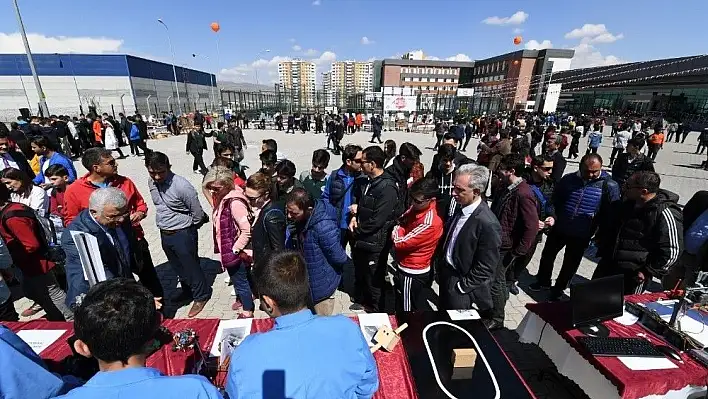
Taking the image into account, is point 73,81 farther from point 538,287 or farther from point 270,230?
point 538,287

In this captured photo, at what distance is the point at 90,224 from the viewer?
243 centimetres

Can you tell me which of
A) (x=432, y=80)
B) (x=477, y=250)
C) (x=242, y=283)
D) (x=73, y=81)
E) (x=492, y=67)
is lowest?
(x=242, y=283)

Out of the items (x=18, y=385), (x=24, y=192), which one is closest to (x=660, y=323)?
(x=18, y=385)

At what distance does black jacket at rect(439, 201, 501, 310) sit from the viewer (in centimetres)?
257

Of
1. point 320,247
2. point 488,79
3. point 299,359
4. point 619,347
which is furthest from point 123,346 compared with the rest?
point 488,79

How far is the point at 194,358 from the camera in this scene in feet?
6.32

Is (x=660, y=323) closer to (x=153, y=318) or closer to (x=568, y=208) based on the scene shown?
(x=568, y=208)

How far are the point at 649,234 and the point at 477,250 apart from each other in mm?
1857

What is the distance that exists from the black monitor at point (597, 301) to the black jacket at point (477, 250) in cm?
60

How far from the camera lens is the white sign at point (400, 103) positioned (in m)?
26.2

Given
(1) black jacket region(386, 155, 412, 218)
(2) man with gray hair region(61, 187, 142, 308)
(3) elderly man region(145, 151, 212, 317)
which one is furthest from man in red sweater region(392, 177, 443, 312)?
Answer: (2) man with gray hair region(61, 187, 142, 308)

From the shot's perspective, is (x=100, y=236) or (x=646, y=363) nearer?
(x=646, y=363)

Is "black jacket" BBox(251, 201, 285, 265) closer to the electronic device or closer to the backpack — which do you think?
the backpack

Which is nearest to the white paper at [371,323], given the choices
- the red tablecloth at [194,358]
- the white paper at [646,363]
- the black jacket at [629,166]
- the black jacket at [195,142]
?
the red tablecloth at [194,358]
